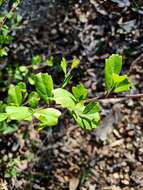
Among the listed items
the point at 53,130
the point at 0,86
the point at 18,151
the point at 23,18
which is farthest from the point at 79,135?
the point at 23,18

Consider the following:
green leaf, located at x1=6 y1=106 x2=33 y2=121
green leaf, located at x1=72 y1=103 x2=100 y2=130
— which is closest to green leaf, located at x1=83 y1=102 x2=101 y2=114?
green leaf, located at x1=72 y1=103 x2=100 y2=130

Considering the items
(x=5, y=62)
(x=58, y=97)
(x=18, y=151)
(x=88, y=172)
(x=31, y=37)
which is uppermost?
(x=31, y=37)

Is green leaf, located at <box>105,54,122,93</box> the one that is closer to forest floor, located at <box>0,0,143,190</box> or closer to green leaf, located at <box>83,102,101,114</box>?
green leaf, located at <box>83,102,101,114</box>

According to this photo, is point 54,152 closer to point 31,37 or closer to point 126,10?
point 31,37

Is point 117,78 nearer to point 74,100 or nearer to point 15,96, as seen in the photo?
point 74,100

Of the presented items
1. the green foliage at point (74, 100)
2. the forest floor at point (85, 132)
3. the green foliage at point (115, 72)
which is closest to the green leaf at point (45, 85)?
the green foliage at point (74, 100)

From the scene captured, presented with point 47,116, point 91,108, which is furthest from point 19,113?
point 91,108
